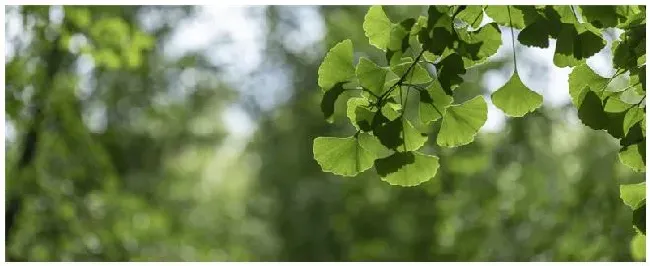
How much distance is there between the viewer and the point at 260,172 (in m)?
6.25

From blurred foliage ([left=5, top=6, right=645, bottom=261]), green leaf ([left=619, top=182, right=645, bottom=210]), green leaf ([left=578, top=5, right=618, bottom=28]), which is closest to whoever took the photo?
green leaf ([left=578, top=5, right=618, bottom=28])

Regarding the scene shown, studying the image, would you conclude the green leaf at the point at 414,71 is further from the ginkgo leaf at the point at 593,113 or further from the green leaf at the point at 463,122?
the ginkgo leaf at the point at 593,113

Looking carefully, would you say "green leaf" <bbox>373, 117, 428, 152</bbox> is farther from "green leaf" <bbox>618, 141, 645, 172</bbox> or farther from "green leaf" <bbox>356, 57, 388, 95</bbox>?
"green leaf" <bbox>618, 141, 645, 172</bbox>

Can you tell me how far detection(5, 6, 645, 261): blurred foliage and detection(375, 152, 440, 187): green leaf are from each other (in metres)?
0.62

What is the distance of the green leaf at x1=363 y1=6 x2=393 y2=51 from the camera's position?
2.72 ft

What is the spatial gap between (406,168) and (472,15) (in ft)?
0.61

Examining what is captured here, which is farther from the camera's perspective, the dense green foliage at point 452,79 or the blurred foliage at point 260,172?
the blurred foliage at point 260,172

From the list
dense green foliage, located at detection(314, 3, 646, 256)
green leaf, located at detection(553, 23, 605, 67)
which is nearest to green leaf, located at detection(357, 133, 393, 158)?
dense green foliage, located at detection(314, 3, 646, 256)

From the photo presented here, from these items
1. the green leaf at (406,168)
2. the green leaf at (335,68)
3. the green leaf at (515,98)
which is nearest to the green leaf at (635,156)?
the green leaf at (515,98)

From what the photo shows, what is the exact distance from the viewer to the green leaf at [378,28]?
830 mm

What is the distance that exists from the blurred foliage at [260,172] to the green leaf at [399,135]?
661 mm

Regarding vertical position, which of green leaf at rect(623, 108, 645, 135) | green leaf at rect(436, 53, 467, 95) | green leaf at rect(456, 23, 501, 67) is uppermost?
green leaf at rect(456, 23, 501, 67)

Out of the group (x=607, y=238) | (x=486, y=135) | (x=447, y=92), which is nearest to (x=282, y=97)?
(x=486, y=135)

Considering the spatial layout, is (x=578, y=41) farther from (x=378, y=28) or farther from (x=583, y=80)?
(x=378, y=28)
